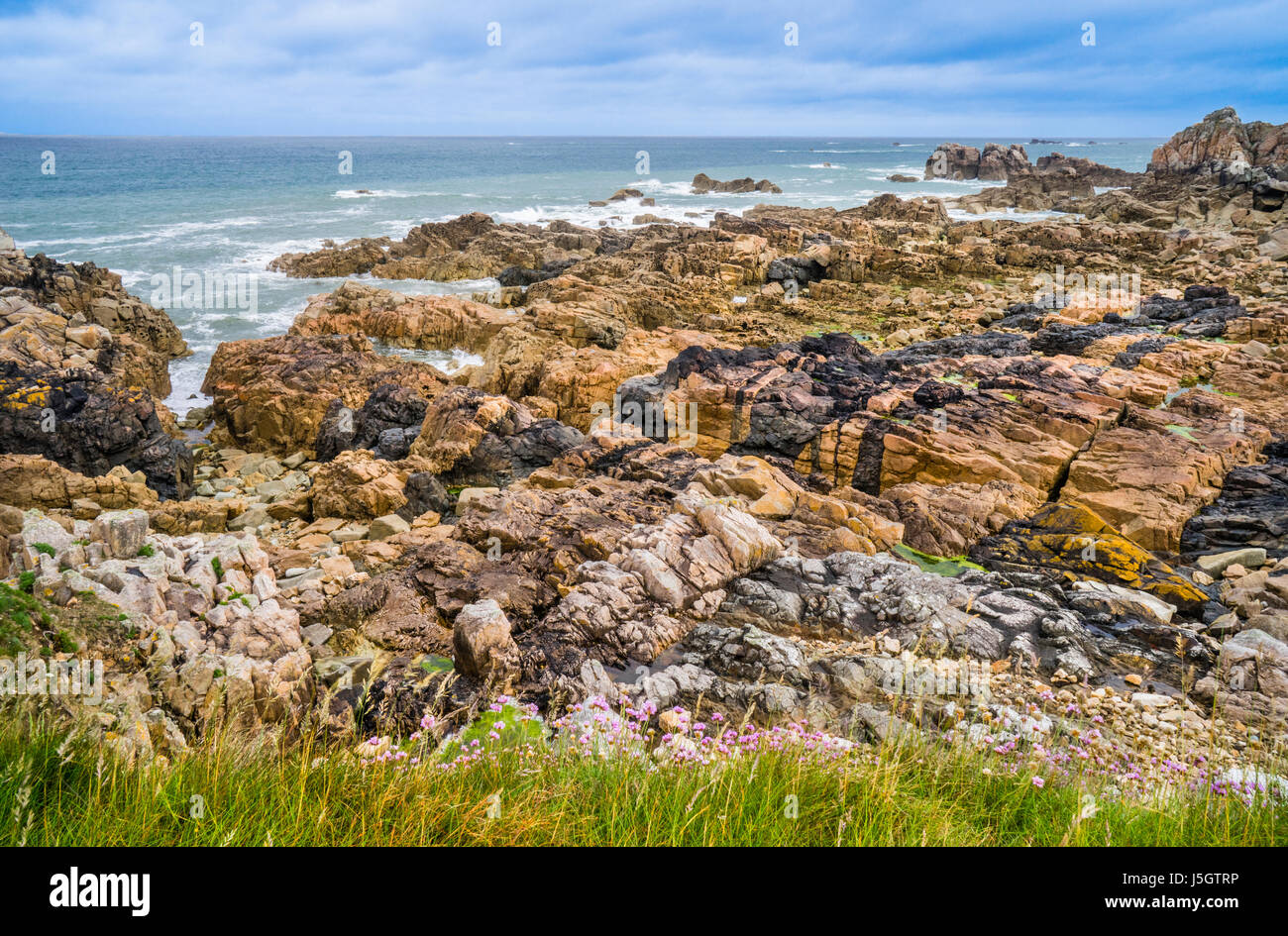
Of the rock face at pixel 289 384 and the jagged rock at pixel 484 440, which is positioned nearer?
the jagged rock at pixel 484 440

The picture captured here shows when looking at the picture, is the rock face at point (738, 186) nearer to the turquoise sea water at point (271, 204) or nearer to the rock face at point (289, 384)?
the turquoise sea water at point (271, 204)

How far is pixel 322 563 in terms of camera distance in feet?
27.7

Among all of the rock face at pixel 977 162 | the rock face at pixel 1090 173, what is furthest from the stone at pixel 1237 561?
the rock face at pixel 977 162

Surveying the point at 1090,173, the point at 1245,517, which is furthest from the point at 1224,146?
the point at 1245,517

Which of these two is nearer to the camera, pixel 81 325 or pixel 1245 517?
pixel 1245 517

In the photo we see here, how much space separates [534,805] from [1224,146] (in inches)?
2899

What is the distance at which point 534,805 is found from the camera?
278 centimetres

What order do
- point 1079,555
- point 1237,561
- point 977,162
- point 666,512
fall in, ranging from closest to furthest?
point 1237,561 → point 1079,555 → point 666,512 → point 977,162

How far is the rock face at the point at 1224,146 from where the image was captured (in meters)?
50.2

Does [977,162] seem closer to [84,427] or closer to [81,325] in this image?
[81,325]

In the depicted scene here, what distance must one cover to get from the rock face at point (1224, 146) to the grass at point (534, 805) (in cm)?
6480
